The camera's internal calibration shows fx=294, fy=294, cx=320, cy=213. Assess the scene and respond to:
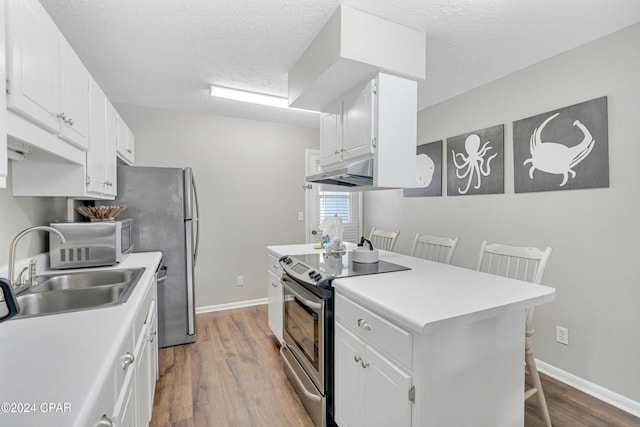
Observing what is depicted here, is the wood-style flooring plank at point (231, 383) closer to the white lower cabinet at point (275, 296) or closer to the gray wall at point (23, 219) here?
the white lower cabinet at point (275, 296)

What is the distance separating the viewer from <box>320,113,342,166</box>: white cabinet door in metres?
2.49

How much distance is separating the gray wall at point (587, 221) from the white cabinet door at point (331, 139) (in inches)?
56.5

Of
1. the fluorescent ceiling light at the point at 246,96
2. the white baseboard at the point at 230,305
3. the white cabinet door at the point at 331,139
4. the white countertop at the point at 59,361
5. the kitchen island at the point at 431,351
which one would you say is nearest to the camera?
the white countertop at the point at 59,361

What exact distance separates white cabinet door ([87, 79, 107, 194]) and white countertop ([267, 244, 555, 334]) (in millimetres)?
1607

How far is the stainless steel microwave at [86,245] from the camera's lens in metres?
1.88

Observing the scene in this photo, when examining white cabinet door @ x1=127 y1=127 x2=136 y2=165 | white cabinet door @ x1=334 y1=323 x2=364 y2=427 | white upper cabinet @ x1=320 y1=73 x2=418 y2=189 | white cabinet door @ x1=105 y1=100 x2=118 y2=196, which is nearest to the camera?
white cabinet door @ x1=334 y1=323 x2=364 y2=427

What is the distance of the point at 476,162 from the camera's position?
286 centimetres

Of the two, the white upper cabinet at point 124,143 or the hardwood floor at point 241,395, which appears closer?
the hardwood floor at point 241,395

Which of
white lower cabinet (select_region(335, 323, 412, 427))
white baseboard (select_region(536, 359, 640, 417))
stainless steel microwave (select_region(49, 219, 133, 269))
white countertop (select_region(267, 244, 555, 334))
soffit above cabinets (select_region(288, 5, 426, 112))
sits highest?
soffit above cabinets (select_region(288, 5, 426, 112))

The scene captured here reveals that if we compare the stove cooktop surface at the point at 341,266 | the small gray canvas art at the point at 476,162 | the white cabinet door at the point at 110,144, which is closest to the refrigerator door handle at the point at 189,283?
the white cabinet door at the point at 110,144

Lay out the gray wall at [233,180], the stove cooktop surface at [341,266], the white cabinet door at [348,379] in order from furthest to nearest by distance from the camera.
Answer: the gray wall at [233,180]
the stove cooktop surface at [341,266]
the white cabinet door at [348,379]

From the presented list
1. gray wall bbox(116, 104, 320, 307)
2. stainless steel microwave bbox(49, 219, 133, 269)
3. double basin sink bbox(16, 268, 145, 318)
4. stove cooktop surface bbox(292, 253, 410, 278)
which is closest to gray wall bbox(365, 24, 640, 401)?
stove cooktop surface bbox(292, 253, 410, 278)

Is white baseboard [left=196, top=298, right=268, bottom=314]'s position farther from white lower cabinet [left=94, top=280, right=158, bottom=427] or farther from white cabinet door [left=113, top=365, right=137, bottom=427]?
white cabinet door [left=113, top=365, right=137, bottom=427]

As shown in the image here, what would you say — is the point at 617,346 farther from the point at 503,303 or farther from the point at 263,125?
the point at 263,125
